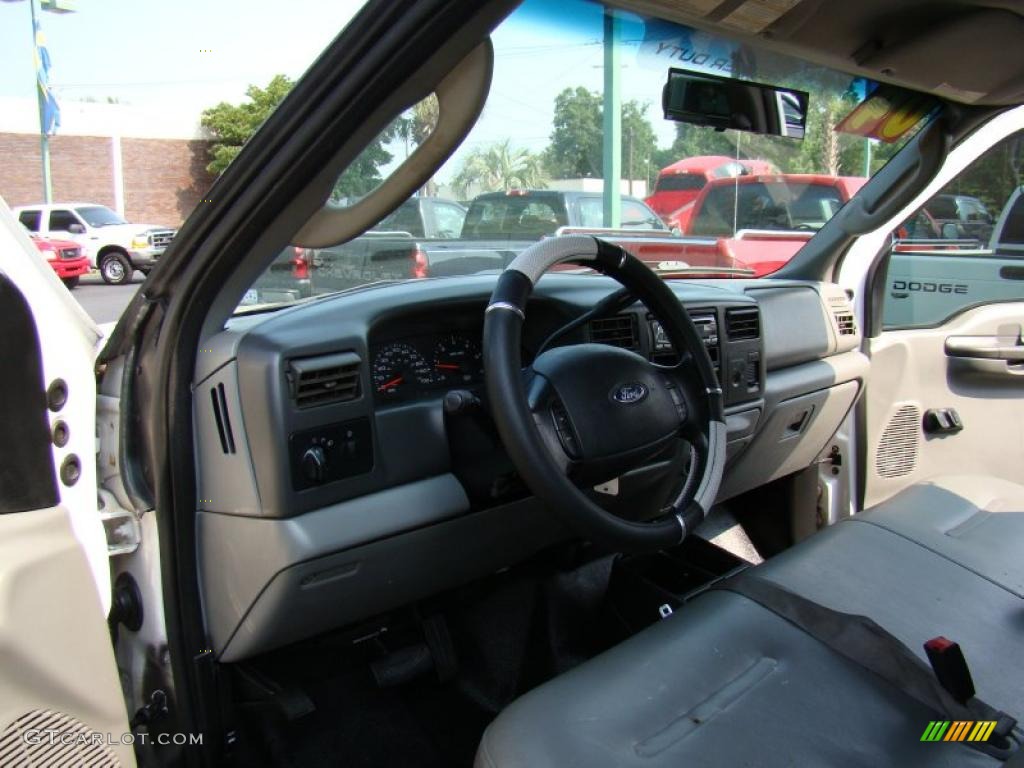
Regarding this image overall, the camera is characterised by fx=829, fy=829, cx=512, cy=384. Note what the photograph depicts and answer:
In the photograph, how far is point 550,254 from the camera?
159 cm

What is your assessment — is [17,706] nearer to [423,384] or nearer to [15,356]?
[15,356]

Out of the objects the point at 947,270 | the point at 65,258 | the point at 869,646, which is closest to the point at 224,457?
the point at 65,258

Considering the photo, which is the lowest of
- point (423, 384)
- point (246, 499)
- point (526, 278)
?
point (246, 499)

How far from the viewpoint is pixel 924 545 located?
75.6 inches

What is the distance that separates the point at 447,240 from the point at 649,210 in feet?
2.57

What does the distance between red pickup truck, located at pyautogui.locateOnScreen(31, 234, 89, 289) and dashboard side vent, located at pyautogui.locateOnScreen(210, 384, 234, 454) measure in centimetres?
33

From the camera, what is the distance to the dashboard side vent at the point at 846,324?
3010 millimetres

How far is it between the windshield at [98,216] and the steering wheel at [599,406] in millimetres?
1045

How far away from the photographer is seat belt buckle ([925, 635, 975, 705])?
4.42ft

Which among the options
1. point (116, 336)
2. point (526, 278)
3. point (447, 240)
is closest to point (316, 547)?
Result: point (116, 336)

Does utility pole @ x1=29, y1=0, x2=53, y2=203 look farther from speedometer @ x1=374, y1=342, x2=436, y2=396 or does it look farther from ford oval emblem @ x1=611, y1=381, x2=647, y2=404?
ford oval emblem @ x1=611, y1=381, x2=647, y2=404

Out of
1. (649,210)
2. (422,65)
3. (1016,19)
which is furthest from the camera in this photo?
(649,210)

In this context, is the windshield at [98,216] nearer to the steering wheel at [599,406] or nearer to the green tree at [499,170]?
the green tree at [499,170]

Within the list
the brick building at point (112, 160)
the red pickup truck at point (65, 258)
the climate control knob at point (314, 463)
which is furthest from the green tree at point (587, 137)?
the red pickup truck at point (65, 258)
